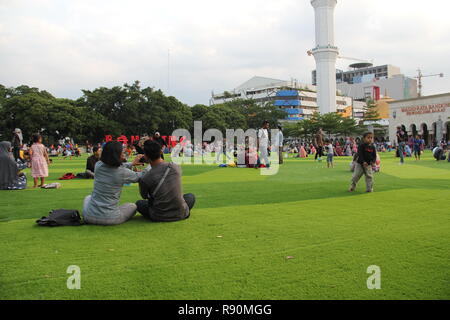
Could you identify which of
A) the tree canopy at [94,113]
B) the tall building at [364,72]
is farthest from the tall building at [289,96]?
the tree canopy at [94,113]

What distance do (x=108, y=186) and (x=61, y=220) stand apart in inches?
35.1

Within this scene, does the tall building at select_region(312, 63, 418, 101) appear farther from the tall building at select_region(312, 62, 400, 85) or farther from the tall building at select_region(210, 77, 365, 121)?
the tall building at select_region(210, 77, 365, 121)

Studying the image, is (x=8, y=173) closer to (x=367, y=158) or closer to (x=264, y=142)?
(x=367, y=158)

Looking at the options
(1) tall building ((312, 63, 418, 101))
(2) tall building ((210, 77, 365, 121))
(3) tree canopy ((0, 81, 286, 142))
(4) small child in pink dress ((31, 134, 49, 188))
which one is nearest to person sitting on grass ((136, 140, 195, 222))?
(4) small child in pink dress ((31, 134, 49, 188))

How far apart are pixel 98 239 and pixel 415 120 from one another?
1954 inches

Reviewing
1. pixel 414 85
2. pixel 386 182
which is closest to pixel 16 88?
pixel 386 182

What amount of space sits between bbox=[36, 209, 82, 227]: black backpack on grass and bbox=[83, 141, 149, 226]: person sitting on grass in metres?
0.14

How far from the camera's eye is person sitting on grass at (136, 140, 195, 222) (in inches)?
211

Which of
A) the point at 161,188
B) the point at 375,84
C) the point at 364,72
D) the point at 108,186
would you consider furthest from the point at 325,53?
the point at 364,72

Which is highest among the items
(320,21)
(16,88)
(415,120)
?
(320,21)

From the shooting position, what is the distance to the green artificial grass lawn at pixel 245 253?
10.4 feet

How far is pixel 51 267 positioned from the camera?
3758 mm

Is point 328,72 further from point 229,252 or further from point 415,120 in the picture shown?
point 229,252

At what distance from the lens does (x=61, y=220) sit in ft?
18.2
